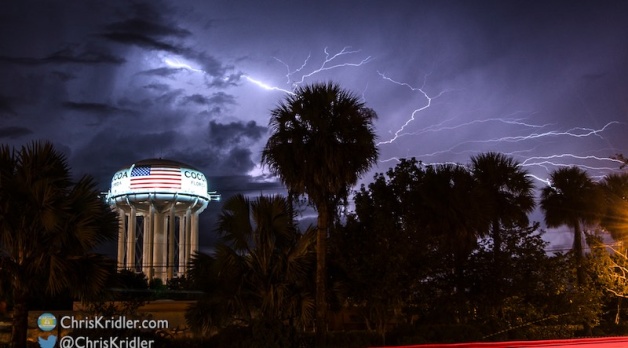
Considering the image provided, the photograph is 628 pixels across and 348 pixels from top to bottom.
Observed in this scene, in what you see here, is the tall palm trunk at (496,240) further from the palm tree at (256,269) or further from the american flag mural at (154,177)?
the american flag mural at (154,177)

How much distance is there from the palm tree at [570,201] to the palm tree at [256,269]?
26.1 m

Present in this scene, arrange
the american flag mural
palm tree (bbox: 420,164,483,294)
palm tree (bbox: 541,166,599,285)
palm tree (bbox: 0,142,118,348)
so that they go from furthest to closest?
the american flag mural < palm tree (bbox: 541,166,599,285) < palm tree (bbox: 420,164,483,294) < palm tree (bbox: 0,142,118,348)

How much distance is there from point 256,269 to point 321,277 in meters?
2.07

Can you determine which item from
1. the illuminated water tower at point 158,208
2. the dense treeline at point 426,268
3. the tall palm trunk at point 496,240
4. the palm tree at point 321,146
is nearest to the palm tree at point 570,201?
the dense treeline at point 426,268

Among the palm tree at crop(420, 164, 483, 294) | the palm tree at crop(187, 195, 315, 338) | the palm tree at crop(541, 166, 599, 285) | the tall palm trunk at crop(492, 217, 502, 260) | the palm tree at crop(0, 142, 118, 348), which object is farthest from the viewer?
the palm tree at crop(541, 166, 599, 285)

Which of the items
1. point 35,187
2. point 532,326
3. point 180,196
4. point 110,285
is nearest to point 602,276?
point 532,326

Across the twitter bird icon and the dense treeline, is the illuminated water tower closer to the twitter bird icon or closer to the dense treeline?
the dense treeline

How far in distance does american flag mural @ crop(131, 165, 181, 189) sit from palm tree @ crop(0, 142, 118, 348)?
150ft

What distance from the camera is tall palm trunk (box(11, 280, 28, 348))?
1741cm

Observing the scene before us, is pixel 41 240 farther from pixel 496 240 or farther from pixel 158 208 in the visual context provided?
pixel 158 208

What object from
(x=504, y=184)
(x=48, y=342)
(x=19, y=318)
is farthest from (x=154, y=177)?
(x=19, y=318)

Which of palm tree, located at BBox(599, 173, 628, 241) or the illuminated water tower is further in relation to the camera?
the illuminated water tower

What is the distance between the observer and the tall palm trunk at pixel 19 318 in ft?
57.1

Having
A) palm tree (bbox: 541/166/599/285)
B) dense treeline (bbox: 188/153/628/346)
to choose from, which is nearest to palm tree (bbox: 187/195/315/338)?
dense treeline (bbox: 188/153/628/346)
